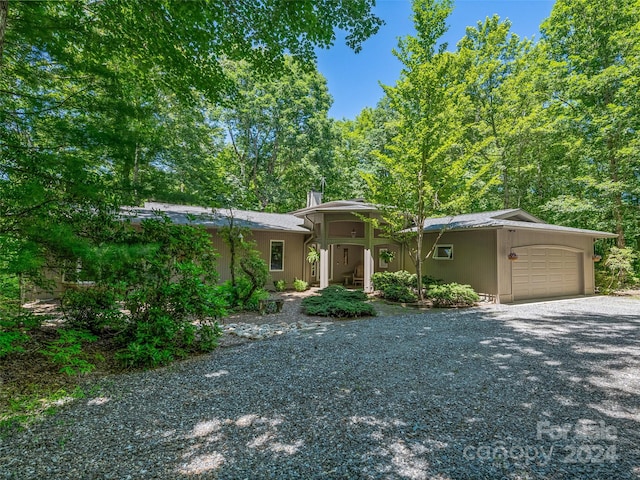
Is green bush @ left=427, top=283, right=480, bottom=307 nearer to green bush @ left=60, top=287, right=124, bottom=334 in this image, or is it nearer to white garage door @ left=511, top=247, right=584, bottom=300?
white garage door @ left=511, top=247, right=584, bottom=300

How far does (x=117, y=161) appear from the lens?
15.1 ft

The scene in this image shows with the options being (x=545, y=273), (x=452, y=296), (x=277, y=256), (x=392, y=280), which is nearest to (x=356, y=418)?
(x=452, y=296)

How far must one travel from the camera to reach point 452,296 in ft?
31.9

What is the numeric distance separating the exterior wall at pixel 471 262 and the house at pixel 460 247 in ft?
0.10

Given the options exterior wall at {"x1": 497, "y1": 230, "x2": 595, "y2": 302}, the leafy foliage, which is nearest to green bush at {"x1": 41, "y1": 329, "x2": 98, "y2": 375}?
exterior wall at {"x1": 497, "y1": 230, "x2": 595, "y2": 302}

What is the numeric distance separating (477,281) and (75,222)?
11065 mm

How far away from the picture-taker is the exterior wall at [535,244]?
10.2 m

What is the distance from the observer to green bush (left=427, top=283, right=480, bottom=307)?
9789 mm

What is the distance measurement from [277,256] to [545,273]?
33.9ft

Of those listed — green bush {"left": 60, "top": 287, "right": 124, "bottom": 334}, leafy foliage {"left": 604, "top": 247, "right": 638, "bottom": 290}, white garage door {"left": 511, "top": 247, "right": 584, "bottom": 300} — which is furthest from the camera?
leafy foliage {"left": 604, "top": 247, "right": 638, "bottom": 290}

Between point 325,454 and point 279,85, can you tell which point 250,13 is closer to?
point 325,454

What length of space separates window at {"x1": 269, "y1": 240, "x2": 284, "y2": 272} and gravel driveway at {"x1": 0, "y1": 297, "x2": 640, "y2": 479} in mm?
7705

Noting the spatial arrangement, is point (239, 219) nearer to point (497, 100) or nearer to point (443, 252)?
point (443, 252)

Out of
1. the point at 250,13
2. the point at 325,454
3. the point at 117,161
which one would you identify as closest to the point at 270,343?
the point at 325,454
